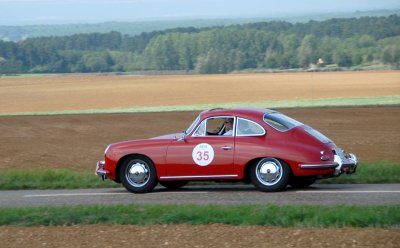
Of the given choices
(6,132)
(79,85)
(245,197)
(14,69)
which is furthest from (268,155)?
(14,69)

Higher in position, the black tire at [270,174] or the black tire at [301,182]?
the black tire at [270,174]

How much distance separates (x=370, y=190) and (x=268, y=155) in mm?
→ 1677

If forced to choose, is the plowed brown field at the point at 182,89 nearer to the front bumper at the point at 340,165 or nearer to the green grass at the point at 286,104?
the green grass at the point at 286,104

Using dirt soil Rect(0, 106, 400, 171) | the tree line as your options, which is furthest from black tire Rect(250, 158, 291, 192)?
the tree line

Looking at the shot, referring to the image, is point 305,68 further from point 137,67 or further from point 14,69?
point 14,69

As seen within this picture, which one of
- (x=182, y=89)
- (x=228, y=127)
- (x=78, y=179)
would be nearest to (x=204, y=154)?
(x=228, y=127)

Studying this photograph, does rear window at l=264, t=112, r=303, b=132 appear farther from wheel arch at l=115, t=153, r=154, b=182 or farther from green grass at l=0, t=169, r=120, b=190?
green grass at l=0, t=169, r=120, b=190

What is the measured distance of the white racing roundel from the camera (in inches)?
598

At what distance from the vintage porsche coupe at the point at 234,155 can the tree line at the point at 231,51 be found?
51.8m

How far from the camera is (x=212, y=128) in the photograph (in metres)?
15.5

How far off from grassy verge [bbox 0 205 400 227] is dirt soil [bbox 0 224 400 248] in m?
0.35

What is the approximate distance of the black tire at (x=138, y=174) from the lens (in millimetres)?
15523

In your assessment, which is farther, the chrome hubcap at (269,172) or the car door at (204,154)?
the car door at (204,154)

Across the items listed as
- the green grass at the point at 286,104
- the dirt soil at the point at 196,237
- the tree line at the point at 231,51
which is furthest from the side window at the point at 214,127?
the tree line at the point at 231,51
